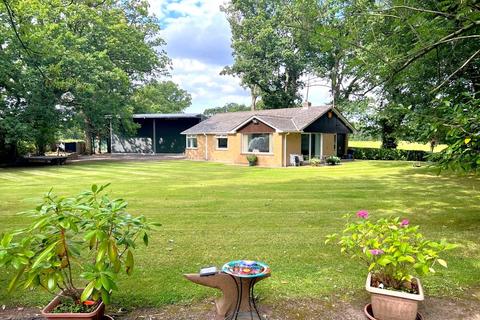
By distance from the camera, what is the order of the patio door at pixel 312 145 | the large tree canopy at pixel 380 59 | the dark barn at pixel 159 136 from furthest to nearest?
the dark barn at pixel 159 136
the patio door at pixel 312 145
the large tree canopy at pixel 380 59

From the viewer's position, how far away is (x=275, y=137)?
2036 cm

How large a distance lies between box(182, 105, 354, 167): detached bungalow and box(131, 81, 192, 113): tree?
35.1 ft

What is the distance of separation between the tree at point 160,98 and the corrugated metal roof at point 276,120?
9344mm

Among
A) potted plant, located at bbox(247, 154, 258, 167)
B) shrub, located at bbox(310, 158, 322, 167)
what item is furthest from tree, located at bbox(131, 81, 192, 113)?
shrub, located at bbox(310, 158, 322, 167)

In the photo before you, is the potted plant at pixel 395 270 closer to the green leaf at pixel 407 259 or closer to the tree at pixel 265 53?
the green leaf at pixel 407 259

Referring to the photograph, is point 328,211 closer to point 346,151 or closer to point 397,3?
point 397,3

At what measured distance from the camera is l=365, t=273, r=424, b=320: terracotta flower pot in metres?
2.86

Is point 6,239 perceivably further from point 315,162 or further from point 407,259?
point 315,162

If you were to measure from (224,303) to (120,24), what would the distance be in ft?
94.4

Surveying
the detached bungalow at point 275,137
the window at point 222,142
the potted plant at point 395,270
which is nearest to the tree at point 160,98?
the detached bungalow at point 275,137

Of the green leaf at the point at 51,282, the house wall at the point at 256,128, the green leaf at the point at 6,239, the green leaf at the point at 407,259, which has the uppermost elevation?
the house wall at the point at 256,128

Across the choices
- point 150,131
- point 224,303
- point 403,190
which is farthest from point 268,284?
point 150,131

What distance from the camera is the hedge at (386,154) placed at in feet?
81.3

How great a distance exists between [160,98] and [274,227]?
46.7 meters
